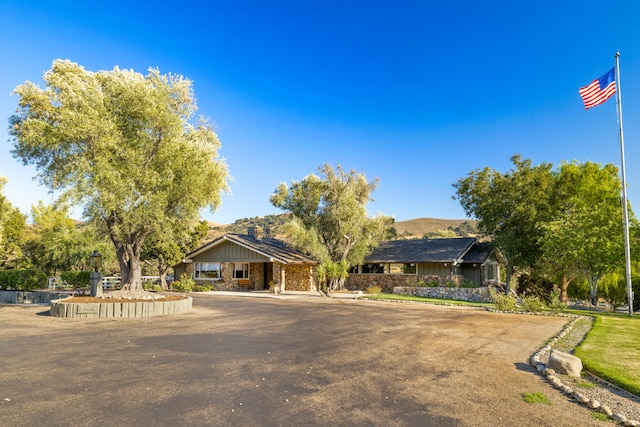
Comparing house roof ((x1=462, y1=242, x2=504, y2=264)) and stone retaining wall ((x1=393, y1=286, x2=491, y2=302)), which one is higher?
house roof ((x1=462, y1=242, x2=504, y2=264))

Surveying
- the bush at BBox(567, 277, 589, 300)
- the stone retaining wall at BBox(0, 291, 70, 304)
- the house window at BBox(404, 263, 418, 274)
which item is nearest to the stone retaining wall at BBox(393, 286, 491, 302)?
the house window at BBox(404, 263, 418, 274)

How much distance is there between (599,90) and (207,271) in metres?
29.5

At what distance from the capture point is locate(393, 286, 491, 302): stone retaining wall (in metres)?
26.1

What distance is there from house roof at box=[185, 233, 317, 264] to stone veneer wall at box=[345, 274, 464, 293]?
506cm

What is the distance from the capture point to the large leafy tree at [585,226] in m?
21.4

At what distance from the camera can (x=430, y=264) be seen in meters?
31.9

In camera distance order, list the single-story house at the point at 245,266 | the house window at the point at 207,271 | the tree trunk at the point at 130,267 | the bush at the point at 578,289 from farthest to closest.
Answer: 1. the house window at the point at 207,271
2. the single-story house at the point at 245,266
3. the bush at the point at 578,289
4. the tree trunk at the point at 130,267

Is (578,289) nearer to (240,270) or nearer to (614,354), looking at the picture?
(614,354)

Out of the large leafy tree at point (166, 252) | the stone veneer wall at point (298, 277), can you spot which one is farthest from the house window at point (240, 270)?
the large leafy tree at point (166, 252)

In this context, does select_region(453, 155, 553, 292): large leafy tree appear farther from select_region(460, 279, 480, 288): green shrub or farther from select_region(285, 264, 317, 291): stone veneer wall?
select_region(285, 264, 317, 291): stone veneer wall

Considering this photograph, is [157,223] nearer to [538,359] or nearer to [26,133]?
[26,133]

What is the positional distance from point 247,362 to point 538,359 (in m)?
5.96

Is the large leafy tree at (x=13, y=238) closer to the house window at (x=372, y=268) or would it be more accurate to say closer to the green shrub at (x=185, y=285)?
the green shrub at (x=185, y=285)

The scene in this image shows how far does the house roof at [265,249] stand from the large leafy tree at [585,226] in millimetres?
17367
